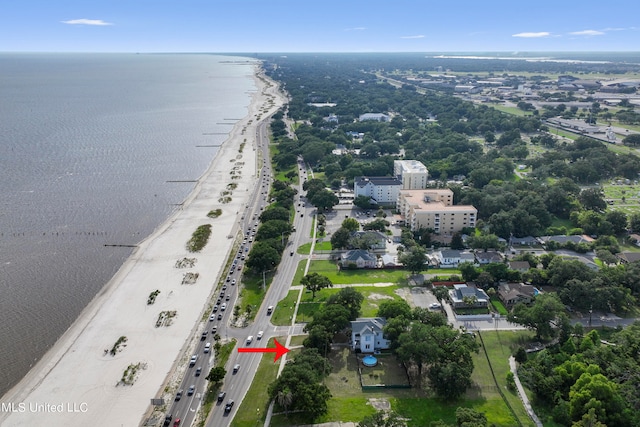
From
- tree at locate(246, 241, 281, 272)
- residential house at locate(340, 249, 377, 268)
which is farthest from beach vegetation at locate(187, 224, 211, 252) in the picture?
residential house at locate(340, 249, 377, 268)

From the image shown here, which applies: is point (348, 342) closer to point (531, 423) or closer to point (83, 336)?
point (531, 423)

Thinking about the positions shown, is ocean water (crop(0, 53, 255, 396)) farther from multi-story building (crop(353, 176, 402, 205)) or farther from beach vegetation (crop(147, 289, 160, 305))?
multi-story building (crop(353, 176, 402, 205))

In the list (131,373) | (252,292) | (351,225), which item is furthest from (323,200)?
(131,373)

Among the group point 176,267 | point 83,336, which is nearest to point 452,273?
point 176,267

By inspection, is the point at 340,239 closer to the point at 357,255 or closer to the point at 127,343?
the point at 357,255

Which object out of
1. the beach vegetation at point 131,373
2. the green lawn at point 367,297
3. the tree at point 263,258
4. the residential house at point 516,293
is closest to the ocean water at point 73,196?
the beach vegetation at point 131,373

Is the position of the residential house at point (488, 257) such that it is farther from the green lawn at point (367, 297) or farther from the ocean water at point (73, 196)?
the ocean water at point (73, 196)

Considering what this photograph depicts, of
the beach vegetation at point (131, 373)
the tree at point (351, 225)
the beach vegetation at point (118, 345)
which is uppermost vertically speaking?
the tree at point (351, 225)
